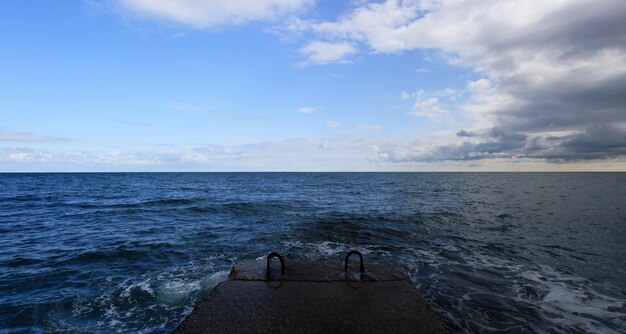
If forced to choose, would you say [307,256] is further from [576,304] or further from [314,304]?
[576,304]

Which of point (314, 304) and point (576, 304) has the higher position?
point (314, 304)

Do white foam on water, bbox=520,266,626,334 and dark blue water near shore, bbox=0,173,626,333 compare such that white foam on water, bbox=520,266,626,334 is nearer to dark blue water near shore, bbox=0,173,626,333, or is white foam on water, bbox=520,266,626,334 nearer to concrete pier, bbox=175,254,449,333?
dark blue water near shore, bbox=0,173,626,333

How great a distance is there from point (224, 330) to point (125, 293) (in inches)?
260

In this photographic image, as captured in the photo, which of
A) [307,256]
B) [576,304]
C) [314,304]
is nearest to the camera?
[314,304]

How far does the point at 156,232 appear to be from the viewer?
17.6 m

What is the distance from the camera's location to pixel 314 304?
5305 mm

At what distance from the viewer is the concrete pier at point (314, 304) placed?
180 inches

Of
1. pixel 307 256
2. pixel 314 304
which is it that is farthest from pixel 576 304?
pixel 307 256

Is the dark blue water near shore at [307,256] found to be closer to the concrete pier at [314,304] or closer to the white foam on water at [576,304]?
the white foam on water at [576,304]

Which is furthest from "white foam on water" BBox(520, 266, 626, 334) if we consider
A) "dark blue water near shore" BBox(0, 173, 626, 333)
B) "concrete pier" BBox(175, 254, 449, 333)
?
"concrete pier" BBox(175, 254, 449, 333)

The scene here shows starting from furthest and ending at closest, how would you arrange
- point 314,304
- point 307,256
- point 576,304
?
point 307,256
point 576,304
point 314,304

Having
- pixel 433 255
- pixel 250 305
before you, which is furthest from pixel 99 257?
pixel 433 255

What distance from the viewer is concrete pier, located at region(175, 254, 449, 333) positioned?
15.0ft

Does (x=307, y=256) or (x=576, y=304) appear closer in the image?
(x=576, y=304)
